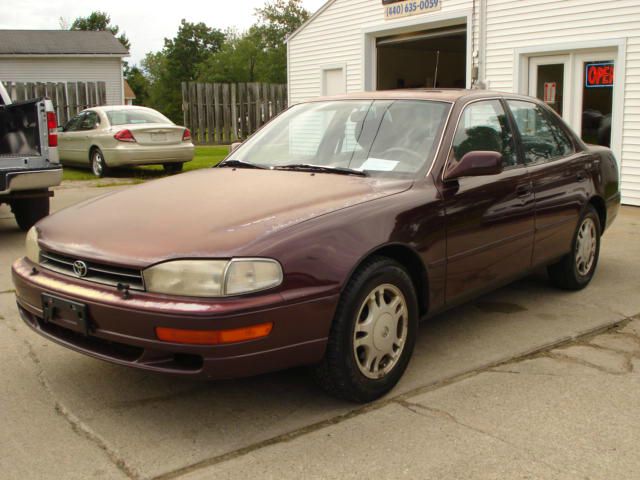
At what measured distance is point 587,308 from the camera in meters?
5.21

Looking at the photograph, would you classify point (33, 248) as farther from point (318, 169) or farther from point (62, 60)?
point (62, 60)

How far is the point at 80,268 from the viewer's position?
3.33 meters

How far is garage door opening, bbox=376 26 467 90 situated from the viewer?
63.6 ft

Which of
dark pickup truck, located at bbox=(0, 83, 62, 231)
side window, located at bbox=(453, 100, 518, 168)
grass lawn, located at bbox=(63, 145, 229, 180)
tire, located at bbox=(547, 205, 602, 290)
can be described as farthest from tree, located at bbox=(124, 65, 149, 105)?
side window, located at bbox=(453, 100, 518, 168)

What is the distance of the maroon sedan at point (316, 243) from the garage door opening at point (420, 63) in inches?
494

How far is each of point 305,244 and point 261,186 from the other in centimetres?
84

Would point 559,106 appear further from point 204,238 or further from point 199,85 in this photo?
point 199,85

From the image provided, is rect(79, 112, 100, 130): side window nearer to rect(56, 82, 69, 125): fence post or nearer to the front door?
rect(56, 82, 69, 125): fence post

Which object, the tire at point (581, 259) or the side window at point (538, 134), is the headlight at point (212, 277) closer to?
the side window at point (538, 134)

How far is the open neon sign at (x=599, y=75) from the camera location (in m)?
10.9

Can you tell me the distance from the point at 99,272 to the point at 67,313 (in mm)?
248

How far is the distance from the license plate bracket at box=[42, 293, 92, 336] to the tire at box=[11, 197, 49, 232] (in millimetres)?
5241

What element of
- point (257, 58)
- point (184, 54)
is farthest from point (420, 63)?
point (184, 54)

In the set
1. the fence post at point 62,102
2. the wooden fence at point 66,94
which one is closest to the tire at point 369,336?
the wooden fence at point 66,94
